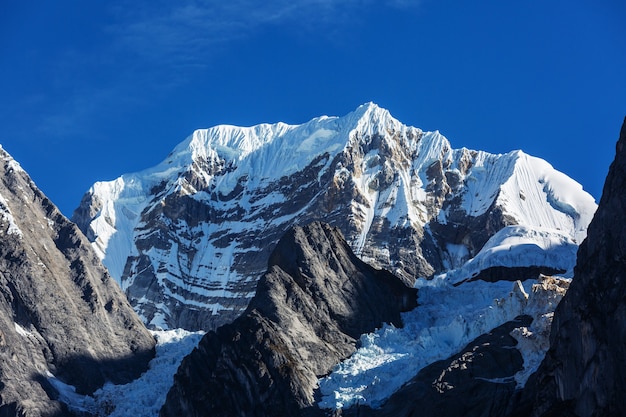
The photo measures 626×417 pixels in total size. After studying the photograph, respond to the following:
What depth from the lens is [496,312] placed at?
145 meters

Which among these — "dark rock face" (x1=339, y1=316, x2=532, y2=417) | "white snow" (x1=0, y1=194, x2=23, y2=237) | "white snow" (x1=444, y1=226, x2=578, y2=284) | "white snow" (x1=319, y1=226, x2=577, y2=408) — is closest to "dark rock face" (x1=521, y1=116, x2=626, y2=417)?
"dark rock face" (x1=339, y1=316, x2=532, y2=417)

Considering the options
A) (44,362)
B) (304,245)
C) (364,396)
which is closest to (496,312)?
(364,396)

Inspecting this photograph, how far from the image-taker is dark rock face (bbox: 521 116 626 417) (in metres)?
100

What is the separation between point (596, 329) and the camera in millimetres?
102438

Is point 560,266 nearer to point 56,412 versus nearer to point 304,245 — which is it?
point 304,245

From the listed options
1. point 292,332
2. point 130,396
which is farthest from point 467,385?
point 130,396

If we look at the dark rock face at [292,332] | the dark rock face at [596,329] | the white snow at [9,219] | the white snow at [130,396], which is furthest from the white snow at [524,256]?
the dark rock face at [596,329]

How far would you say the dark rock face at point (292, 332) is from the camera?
139000mm

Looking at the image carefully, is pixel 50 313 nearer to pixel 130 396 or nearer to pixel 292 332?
pixel 130 396

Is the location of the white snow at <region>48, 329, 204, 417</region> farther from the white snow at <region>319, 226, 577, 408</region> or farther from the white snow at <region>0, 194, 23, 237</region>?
the white snow at <region>0, 194, 23, 237</region>

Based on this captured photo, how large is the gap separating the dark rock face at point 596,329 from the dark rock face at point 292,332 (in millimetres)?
33791

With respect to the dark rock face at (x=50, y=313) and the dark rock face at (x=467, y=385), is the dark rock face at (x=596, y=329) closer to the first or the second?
the dark rock face at (x=467, y=385)

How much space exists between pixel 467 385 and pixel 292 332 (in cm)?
3276

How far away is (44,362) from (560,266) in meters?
64.1
